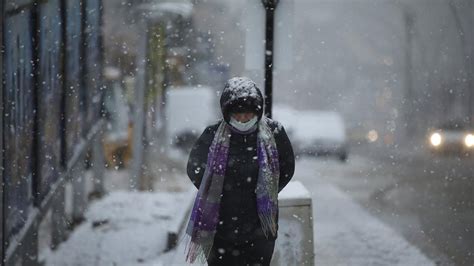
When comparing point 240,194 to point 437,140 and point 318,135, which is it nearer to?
point 437,140

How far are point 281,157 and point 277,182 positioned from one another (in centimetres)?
18

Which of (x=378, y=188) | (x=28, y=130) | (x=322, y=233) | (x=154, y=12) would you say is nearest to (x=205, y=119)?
(x=378, y=188)

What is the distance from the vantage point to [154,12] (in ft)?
42.5

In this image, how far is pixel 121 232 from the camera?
31.6ft

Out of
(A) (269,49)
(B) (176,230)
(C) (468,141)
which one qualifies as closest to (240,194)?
(A) (269,49)

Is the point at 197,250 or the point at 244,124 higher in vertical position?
the point at 244,124

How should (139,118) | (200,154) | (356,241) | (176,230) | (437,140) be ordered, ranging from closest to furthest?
→ (200,154)
(176,230)
(356,241)
(139,118)
(437,140)

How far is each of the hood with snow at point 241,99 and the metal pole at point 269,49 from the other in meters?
2.17

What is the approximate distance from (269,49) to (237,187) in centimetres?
250

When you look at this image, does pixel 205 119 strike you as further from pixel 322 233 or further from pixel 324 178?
pixel 322 233

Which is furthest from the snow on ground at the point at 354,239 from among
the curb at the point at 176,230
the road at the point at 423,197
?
the curb at the point at 176,230

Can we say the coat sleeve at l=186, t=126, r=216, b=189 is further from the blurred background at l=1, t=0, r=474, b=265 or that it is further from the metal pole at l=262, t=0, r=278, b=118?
the metal pole at l=262, t=0, r=278, b=118

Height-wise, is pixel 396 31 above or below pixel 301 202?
above

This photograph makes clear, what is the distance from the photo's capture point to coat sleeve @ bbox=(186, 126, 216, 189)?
445 cm
